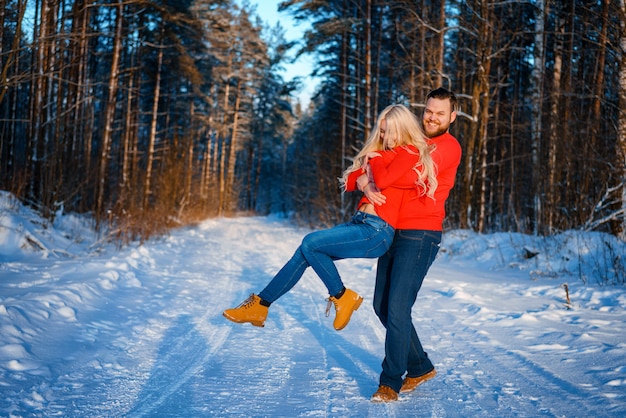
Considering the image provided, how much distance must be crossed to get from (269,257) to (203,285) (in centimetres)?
345

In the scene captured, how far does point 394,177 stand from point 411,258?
587 mm

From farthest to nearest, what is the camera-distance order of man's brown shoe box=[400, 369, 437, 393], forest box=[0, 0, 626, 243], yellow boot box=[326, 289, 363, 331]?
forest box=[0, 0, 626, 243] → man's brown shoe box=[400, 369, 437, 393] → yellow boot box=[326, 289, 363, 331]

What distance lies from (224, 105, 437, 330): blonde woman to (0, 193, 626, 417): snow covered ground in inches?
24.2

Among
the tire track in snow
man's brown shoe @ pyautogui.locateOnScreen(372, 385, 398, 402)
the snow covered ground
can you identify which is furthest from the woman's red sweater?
the tire track in snow

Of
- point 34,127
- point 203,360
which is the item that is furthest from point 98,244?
point 203,360

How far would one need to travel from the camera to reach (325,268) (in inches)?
116

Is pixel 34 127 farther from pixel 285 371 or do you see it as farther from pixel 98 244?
pixel 285 371

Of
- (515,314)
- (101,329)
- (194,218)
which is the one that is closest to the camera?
(101,329)

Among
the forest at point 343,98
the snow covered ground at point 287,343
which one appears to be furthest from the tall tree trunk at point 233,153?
the snow covered ground at point 287,343

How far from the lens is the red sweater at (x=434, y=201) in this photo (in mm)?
2930

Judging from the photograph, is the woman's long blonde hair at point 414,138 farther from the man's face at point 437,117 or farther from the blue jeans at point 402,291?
the blue jeans at point 402,291

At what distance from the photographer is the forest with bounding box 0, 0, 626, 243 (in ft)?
29.1

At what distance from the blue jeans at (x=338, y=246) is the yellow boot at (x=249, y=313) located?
0.21 m

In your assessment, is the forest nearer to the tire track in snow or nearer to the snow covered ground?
the snow covered ground
